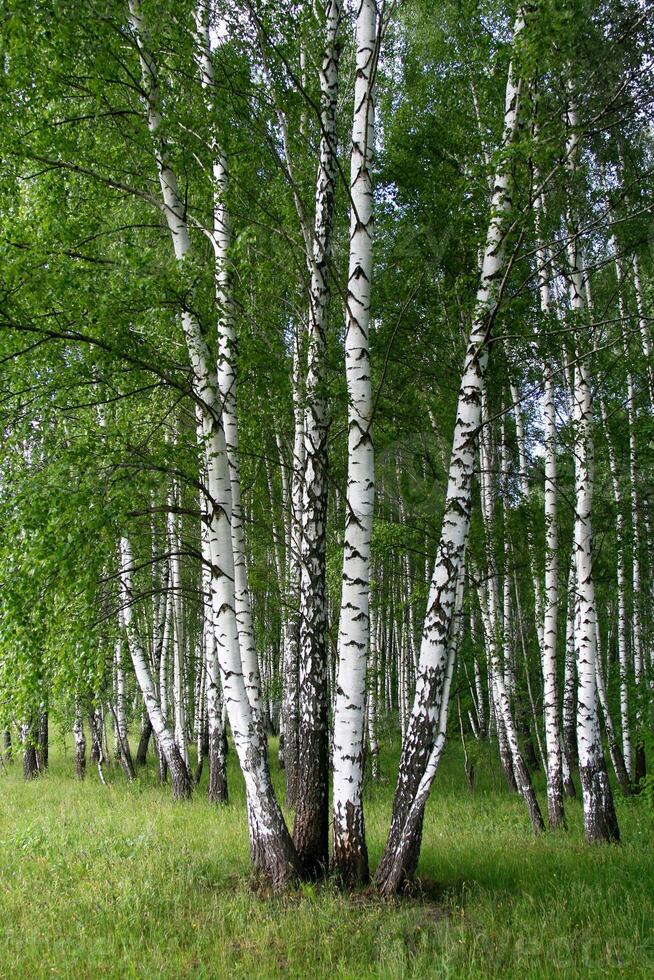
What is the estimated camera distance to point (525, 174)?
6258 millimetres

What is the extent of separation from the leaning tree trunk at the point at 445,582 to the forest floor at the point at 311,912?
477 mm

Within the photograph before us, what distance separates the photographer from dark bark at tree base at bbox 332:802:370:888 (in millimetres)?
5824

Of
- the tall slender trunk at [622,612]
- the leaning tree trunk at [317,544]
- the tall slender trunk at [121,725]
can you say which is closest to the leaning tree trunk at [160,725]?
the tall slender trunk at [121,725]

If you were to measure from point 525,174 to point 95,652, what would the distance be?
555 cm

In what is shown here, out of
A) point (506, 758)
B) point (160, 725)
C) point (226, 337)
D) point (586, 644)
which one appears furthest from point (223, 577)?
point (506, 758)

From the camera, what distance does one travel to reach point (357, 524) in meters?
6.15

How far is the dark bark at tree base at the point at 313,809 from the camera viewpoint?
6199 mm

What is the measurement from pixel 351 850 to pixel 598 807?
3.82 metres

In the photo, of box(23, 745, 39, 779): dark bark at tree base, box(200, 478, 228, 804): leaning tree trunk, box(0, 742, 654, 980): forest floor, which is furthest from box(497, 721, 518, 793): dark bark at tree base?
box(23, 745, 39, 779): dark bark at tree base

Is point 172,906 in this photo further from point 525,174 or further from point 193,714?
point 193,714

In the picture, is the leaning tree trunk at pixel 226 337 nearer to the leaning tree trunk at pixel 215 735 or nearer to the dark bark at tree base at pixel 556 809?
the leaning tree trunk at pixel 215 735

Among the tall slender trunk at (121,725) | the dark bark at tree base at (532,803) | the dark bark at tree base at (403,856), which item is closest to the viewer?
the dark bark at tree base at (403,856)

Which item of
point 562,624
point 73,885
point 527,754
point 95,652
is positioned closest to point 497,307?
point 95,652

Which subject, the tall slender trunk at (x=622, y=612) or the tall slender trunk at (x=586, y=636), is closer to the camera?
the tall slender trunk at (x=586, y=636)
